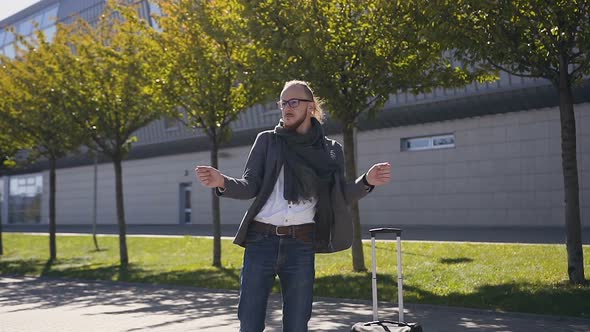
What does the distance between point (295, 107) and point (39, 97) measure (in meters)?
17.7

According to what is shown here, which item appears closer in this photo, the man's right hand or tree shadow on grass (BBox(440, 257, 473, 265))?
the man's right hand

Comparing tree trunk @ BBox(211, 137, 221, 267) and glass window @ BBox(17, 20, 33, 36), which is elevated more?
glass window @ BBox(17, 20, 33, 36)

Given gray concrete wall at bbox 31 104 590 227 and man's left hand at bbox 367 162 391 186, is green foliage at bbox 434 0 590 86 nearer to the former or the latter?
man's left hand at bbox 367 162 391 186

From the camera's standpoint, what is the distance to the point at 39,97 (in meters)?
20.3

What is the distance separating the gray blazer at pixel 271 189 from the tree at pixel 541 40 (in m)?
6.78

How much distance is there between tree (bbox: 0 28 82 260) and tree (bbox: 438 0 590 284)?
11.9 metres

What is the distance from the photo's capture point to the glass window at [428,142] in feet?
93.4

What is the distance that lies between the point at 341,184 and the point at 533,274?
889 centimetres

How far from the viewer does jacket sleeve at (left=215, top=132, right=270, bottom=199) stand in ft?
12.7

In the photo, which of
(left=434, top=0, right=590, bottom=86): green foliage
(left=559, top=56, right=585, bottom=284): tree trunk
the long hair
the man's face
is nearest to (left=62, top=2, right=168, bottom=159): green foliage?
(left=434, top=0, right=590, bottom=86): green foliage

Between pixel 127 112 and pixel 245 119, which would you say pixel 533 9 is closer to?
pixel 127 112

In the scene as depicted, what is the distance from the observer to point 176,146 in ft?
137

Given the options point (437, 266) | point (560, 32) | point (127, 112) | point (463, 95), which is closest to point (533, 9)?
point (560, 32)

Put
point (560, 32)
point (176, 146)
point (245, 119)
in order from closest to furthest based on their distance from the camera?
point (560, 32) < point (245, 119) < point (176, 146)
